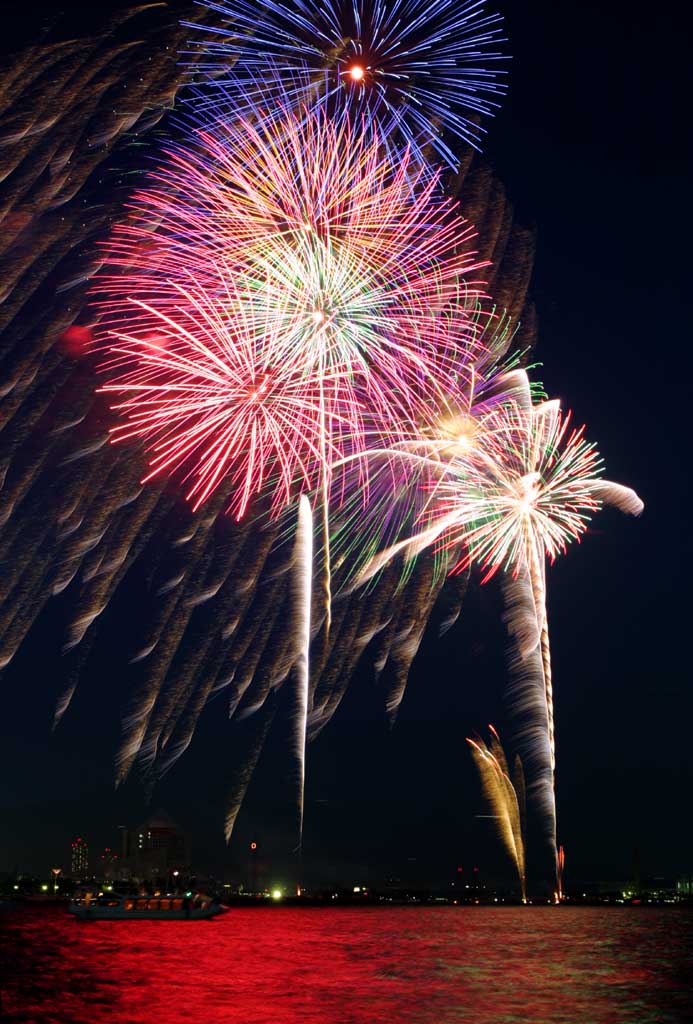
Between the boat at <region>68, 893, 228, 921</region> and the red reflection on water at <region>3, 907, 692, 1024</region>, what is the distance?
23.4 m

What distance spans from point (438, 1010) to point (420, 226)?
2586 cm

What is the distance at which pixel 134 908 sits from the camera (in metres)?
109

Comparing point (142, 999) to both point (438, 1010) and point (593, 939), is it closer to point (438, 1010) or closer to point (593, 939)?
point (438, 1010)

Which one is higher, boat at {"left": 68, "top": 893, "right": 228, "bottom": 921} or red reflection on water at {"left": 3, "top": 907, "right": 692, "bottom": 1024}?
boat at {"left": 68, "top": 893, "right": 228, "bottom": 921}

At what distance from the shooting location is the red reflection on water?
116 feet

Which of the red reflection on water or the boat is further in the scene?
the boat

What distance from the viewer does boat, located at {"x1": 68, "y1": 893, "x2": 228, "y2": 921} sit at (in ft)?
351

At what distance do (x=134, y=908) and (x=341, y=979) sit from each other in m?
68.4

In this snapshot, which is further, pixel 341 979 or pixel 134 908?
pixel 134 908

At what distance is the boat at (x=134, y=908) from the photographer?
107062 mm

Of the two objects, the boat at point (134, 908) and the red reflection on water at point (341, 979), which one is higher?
the boat at point (134, 908)

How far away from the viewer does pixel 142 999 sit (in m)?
38.3

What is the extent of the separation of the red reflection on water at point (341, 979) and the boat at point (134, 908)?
76.6 feet

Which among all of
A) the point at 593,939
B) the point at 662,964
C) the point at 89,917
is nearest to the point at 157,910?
the point at 89,917
